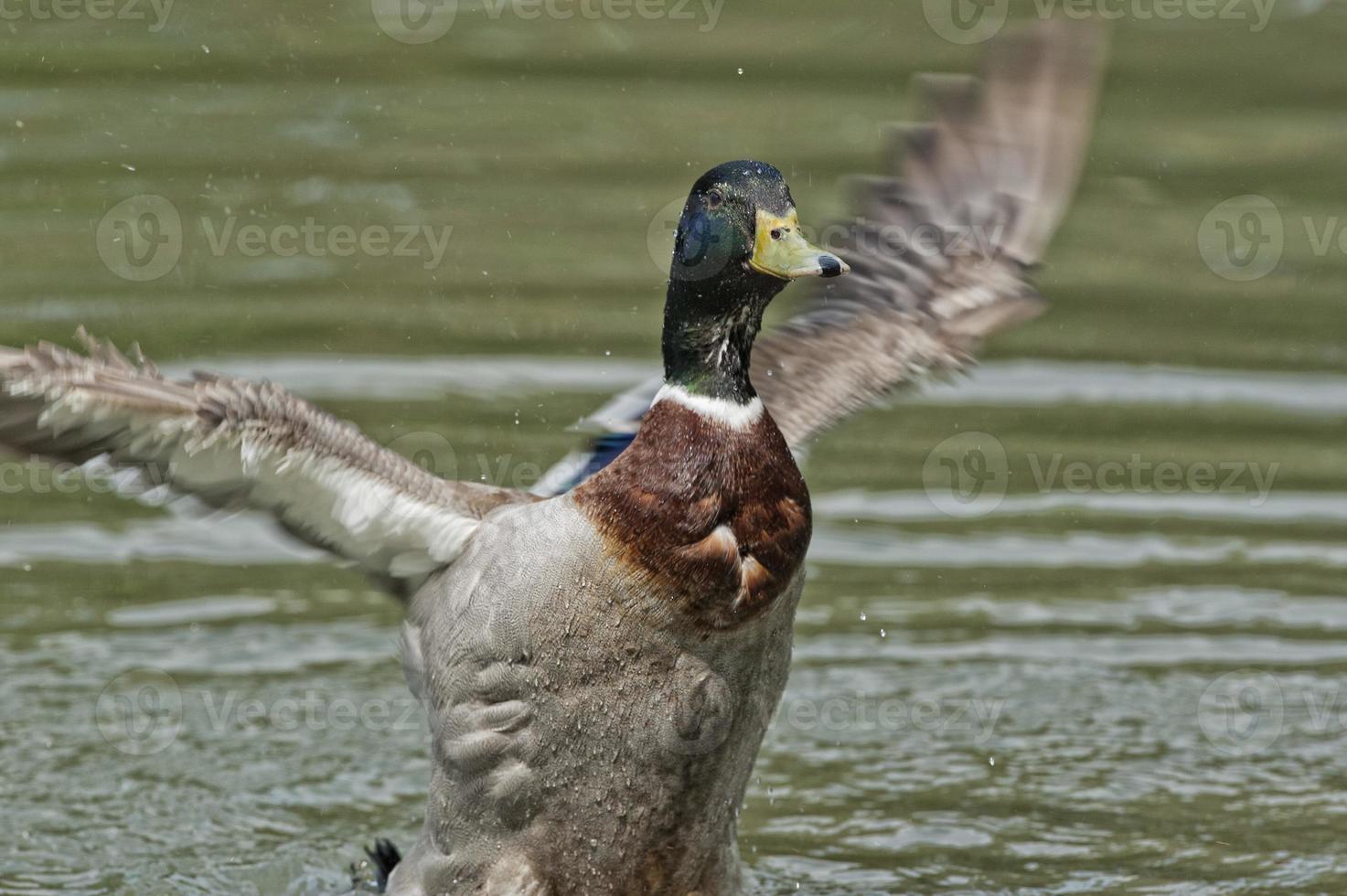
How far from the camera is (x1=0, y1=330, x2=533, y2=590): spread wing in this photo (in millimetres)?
5789

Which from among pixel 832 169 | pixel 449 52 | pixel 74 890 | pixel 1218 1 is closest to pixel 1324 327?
pixel 832 169

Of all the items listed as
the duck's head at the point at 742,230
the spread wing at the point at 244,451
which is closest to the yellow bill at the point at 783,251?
the duck's head at the point at 742,230

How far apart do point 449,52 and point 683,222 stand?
24.2 ft

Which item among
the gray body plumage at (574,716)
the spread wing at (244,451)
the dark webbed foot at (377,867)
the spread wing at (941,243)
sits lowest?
the dark webbed foot at (377,867)

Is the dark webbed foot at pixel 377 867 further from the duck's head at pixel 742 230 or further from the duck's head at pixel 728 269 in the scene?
the duck's head at pixel 742 230

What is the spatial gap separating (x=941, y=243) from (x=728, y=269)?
190 centimetres

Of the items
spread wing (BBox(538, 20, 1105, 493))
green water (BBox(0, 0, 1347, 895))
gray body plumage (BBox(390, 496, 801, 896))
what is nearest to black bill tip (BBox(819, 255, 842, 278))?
gray body plumage (BBox(390, 496, 801, 896))

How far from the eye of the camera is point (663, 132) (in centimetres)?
1227

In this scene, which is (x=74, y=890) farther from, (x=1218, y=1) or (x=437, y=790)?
(x=1218, y=1)

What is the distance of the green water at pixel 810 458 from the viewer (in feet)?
24.6

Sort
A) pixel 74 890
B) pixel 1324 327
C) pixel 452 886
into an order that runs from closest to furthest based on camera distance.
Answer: pixel 452 886 < pixel 74 890 < pixel 1324 327

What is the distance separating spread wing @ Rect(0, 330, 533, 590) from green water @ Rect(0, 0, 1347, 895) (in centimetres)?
136

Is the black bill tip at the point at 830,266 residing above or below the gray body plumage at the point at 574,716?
above

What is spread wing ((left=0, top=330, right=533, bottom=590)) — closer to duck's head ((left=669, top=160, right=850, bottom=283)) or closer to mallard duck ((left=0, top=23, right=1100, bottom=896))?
mallard duck ((left=0, top=23, right=1100, bottom=896))
